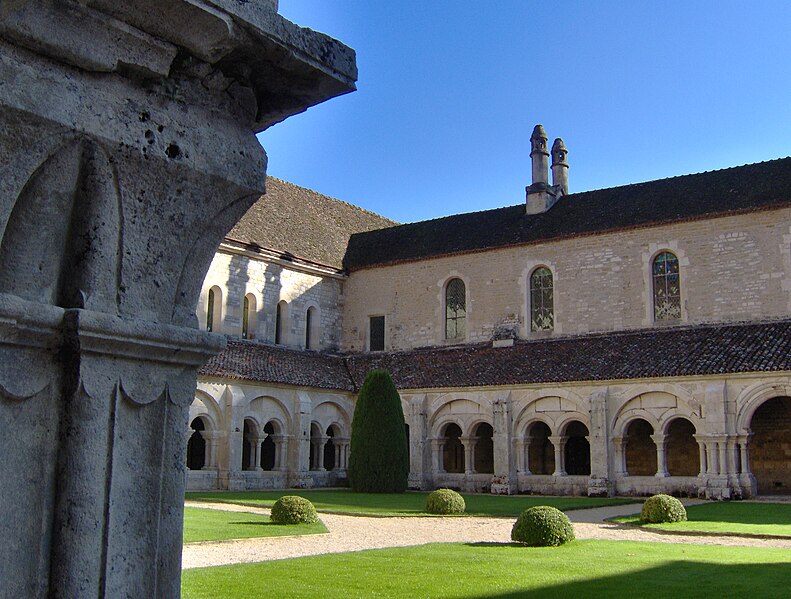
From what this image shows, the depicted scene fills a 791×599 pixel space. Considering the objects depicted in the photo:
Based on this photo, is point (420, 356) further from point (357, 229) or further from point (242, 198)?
point (242, 198)

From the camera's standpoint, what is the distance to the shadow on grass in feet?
27.1

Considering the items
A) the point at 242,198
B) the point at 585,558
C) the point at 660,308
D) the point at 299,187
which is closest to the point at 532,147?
the point at 660,308

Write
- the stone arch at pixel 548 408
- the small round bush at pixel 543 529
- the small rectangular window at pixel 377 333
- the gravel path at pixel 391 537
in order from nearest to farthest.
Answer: the gravel path at pixel 391 537, the small round bush at pixel 543 529, the stone arch at pixel 548 408, the small rectangular window at pixel 377 333

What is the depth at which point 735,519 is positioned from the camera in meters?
16.9

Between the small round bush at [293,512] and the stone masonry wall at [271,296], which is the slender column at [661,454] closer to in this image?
the small round bush at [293,512]

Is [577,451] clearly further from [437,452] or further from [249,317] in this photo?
[249,317]

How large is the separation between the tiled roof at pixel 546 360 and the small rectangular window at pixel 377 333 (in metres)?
0.94

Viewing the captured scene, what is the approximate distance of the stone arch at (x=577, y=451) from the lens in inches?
1104

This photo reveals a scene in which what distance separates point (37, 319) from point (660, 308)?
2597 cm

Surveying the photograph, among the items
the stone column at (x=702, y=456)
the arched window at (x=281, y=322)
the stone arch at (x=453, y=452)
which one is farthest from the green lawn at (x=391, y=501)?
the arched window at (x=281, y=322)

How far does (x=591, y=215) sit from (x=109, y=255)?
89.4 feet

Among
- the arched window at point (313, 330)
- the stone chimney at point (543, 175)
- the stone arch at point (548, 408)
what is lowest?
the stone arch at point (548, 408)

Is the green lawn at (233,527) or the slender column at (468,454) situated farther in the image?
the slender column at (468,454)

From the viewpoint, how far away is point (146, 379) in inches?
132
